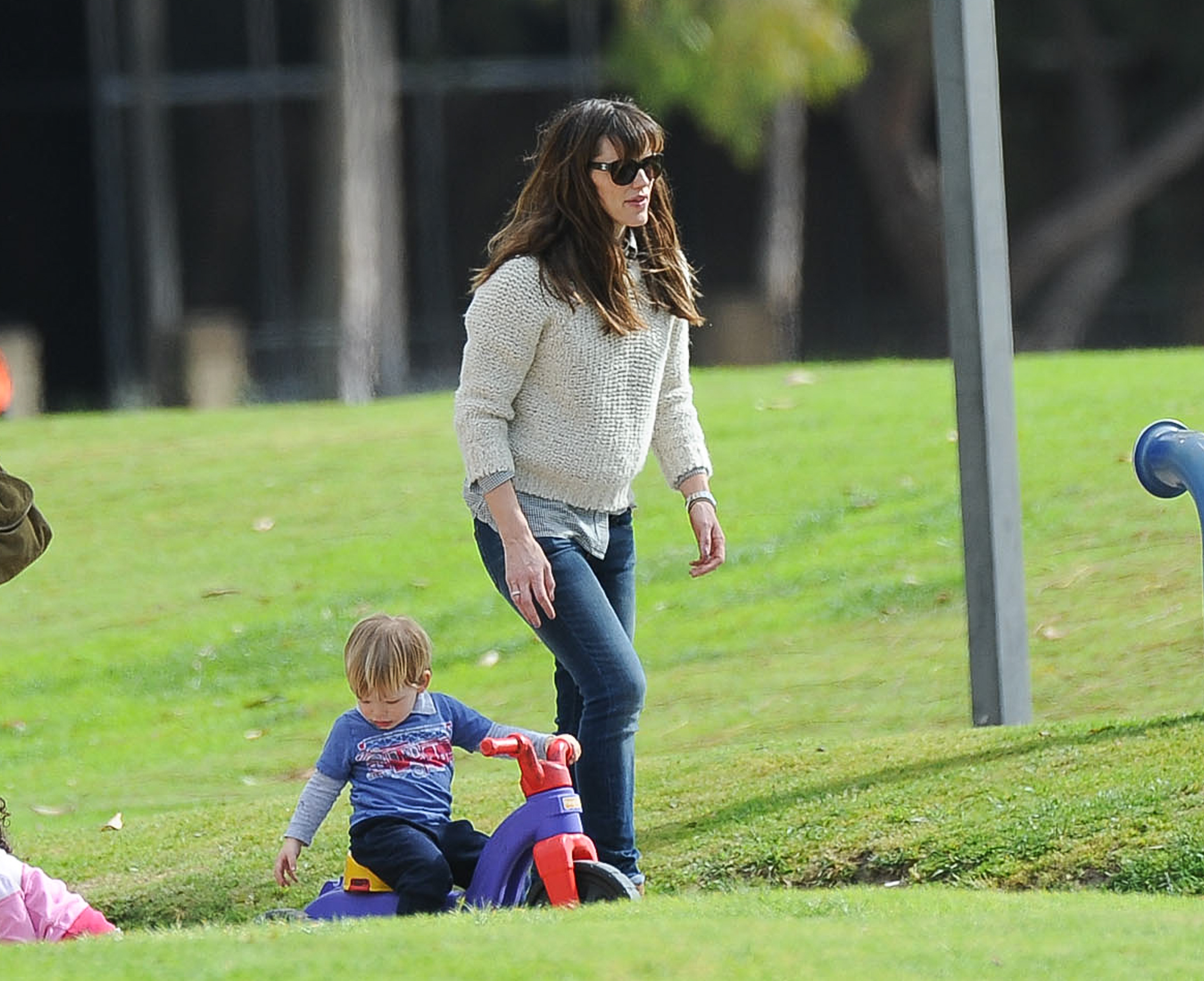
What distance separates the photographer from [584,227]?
5.38 meters

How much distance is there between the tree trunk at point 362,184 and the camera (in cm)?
2233

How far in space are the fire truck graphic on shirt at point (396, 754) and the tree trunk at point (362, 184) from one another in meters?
16.9

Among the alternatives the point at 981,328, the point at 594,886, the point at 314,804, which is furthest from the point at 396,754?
the point at 981,328

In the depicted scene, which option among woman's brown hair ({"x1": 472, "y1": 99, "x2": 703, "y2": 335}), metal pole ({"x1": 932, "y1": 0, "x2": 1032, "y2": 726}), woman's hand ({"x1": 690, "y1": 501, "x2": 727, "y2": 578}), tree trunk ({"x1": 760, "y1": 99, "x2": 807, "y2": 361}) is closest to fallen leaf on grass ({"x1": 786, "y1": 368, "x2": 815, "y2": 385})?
metal pole ({"x1": 932, "y1": 0, "x2": 1032, "y2": 726})

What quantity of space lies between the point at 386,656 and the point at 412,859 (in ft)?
1.63

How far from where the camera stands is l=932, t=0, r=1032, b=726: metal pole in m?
7.56

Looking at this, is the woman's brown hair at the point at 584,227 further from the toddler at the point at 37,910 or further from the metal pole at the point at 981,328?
the metal pole at the point at 981,328

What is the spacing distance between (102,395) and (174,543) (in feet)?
42.3

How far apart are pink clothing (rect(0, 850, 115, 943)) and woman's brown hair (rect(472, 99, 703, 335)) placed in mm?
1795

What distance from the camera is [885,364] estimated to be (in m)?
17.9

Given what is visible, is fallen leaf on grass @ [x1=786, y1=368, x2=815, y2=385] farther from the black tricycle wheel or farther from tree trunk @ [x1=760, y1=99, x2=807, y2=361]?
the black tricycle wheel

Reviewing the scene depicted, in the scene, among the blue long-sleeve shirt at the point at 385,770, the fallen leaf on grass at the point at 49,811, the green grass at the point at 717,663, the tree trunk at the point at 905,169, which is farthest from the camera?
the tree trunk at the point at 905,169

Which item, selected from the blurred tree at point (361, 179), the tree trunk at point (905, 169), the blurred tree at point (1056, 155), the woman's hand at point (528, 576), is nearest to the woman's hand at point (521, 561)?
the woman's hand at point (528, 576)

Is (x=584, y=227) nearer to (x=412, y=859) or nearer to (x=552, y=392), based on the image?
(x=552, y=392)
